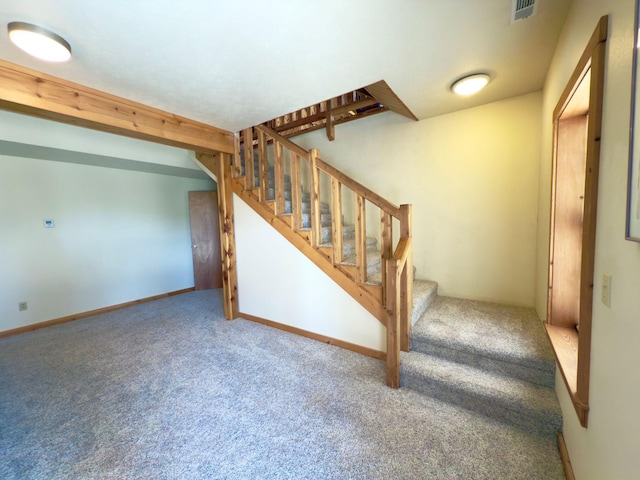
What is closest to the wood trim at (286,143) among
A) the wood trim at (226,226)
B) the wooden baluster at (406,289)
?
the wood trim at (226,226)

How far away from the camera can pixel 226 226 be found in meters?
3.50

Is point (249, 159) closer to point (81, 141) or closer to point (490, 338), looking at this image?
point (81, 141)

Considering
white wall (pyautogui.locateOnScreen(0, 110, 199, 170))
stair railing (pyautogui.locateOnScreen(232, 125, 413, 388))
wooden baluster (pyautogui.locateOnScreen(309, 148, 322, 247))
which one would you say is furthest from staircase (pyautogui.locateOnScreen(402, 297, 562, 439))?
white wall (pyautogui.locateOnScreen(0, 110, 199, 170))

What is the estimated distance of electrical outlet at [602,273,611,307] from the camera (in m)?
0.91

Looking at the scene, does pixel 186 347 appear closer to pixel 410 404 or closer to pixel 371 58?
pixel 410 404

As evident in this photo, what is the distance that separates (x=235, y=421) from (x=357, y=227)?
1822 mm

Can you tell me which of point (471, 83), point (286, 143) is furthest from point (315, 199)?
point (471, 83)

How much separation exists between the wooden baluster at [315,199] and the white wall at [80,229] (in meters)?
2.65

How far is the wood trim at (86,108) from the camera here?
69.1 inches

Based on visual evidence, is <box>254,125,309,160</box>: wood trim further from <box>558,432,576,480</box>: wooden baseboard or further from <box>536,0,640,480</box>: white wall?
<box>558,432,576,480</box>: wooden baseboard

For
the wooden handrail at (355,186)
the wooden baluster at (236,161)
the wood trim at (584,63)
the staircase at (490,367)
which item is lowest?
the staircase at (490,367)

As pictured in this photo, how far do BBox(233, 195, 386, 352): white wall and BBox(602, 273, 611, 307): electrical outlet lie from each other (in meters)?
1.67

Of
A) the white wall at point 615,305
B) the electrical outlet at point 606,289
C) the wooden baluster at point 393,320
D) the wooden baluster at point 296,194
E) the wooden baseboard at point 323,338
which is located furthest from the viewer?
the wooden baluster at point 296,194

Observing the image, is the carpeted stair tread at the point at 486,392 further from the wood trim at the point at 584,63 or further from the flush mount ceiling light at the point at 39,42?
the flush mount ceiling light at the point at 39,42
